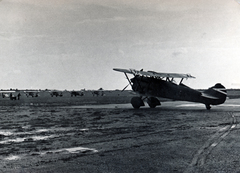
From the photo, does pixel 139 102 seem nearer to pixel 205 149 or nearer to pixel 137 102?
pixel 137 102

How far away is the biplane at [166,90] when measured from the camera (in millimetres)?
22734

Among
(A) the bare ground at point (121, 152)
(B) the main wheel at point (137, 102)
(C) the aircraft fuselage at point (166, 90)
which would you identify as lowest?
(A) the bare ground at point (121, 152)

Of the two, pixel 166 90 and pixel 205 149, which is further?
pixel 166 90

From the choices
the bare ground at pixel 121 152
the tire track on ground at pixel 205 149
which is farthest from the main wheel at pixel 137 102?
the tire track on ground at pixel 205 149

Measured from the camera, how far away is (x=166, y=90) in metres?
23.4

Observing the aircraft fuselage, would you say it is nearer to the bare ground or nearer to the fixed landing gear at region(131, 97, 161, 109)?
the fixed landing gear at region(131, 97, 161, 109)

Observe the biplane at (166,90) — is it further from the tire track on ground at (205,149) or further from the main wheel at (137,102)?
the tire track on ground at (205,149)

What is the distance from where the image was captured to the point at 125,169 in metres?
5.71

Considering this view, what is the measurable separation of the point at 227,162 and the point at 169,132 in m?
4.76

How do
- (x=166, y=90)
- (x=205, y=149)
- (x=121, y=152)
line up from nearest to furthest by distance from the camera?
(x=121, y=152)
(x=205, y=149)
(x=166, y=90)

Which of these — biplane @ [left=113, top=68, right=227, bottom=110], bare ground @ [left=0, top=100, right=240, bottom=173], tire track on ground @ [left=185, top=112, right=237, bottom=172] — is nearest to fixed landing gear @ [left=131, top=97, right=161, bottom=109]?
biplane @ [left=113, top=68, right=227, bottom=110]

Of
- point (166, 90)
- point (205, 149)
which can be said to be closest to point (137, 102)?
point (166, 90)

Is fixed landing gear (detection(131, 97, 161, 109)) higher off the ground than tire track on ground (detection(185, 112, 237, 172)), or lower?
higher

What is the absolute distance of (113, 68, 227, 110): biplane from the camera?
74.6 ft
